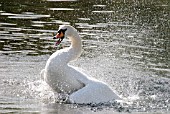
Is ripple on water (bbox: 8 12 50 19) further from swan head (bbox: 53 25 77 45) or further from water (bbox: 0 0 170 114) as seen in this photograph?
swan head (bbox: 53 25 77 45)

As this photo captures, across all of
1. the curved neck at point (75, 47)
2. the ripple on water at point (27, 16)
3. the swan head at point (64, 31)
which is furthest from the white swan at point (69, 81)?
the ripple on water at point (27, 16)

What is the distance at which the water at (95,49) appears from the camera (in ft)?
50.3

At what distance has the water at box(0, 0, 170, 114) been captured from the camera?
50.3 ft

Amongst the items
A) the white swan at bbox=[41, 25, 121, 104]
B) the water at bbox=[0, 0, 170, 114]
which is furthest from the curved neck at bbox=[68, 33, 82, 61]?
the water at bbox=[0, 0, 170, 114]

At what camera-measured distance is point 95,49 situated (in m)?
20.4

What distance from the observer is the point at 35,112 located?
14172 mm

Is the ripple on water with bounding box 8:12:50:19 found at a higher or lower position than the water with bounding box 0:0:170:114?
higher

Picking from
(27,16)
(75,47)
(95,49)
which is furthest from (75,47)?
(27,16)

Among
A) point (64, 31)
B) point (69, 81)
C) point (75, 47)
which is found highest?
point (64, 31)

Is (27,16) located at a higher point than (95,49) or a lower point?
higher

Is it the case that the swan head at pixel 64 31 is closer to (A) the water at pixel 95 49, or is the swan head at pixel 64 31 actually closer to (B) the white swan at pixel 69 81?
(B) the white swan at pixel 69 81

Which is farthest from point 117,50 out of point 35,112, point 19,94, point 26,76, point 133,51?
point 35,112

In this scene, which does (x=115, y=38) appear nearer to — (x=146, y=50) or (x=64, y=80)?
(x=146, y=50)

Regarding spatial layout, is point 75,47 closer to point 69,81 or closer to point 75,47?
point 75,47
